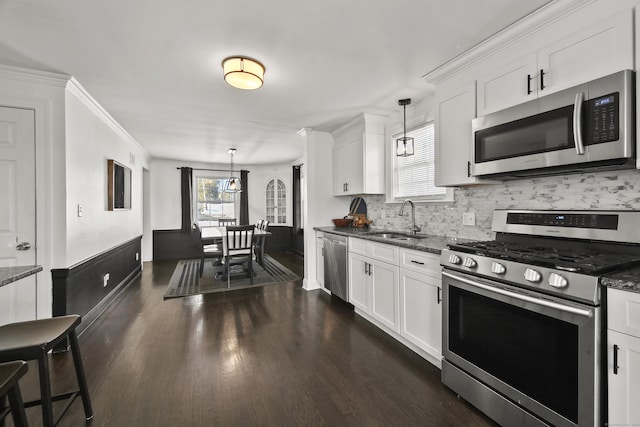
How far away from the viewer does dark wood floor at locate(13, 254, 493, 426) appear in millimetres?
1648

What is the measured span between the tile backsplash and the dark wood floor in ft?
4.02

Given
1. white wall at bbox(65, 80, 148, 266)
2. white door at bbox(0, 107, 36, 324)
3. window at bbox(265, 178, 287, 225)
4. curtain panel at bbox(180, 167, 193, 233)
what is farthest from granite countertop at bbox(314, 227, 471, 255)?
curtain panel at bbox(180, 167, 193, 233)

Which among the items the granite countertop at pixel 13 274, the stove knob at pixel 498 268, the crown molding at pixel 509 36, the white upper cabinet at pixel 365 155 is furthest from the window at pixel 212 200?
the stove knob at pixel 498 268

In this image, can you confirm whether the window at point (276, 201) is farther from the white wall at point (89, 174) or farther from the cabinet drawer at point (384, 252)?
the cabinet drawer at point (384, 252)

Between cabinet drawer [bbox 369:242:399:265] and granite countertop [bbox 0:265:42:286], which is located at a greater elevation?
granite countertop [bbox 0:265:42:286]

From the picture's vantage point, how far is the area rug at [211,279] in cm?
412

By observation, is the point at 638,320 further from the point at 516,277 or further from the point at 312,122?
the point at 312,122

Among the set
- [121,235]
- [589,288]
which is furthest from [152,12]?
[121,235]

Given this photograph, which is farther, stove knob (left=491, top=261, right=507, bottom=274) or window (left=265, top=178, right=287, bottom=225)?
window (left=265, top=178, right=287, bottom=225)

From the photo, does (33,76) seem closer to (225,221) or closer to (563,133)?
(563,133)

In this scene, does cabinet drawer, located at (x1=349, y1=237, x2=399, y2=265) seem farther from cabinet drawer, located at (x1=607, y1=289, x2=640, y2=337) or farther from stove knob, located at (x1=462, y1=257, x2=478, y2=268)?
cabinet drawer, located at (x1=607, y1=289, x2=640, y2=337)

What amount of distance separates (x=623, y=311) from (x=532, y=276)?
316mm

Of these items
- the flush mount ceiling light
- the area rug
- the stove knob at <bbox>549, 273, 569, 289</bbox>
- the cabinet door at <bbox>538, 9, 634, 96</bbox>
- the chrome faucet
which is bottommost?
the area rug

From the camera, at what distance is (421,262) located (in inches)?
86.4
